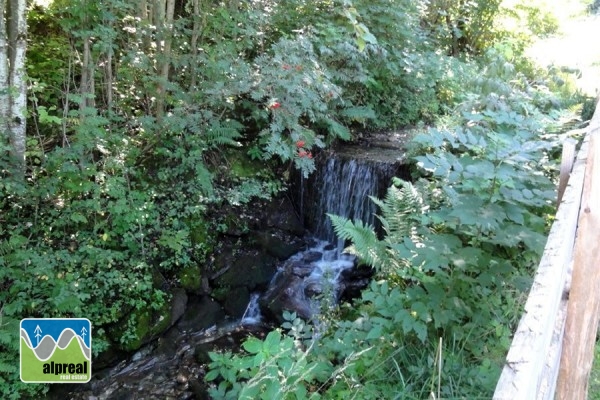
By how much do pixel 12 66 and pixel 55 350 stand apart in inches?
117

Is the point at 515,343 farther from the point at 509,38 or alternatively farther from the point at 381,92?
the point at 509,38

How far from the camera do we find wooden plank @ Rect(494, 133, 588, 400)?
95 cm

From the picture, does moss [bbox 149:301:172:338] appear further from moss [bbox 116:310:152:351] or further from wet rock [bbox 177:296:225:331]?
wet rock [bbox 177:296:225:331]

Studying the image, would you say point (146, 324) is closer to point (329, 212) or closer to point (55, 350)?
point (55, 350)

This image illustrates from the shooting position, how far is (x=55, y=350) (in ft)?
13.4

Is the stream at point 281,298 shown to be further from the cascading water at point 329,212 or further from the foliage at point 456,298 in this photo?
the foliage at point 456,298

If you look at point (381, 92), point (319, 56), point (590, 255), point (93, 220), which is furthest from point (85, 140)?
point (381, 92)

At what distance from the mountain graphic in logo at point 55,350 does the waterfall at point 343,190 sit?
12.5ft

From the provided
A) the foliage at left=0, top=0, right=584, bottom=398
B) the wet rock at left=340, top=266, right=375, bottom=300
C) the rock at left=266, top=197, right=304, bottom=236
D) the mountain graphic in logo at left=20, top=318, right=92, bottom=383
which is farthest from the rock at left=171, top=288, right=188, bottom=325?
the wet rock at left=340, top=266, right=375, bottom=300

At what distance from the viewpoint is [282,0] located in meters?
6.78

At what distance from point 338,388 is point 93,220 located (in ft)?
12.3

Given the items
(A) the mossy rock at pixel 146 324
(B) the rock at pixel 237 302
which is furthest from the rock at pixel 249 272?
(A) the mossy rock at pixel 146 324

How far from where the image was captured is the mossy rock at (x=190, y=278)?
5.44 m

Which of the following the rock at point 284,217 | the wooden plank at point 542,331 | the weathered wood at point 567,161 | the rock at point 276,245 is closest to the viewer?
the wooden plank at point 542,331
